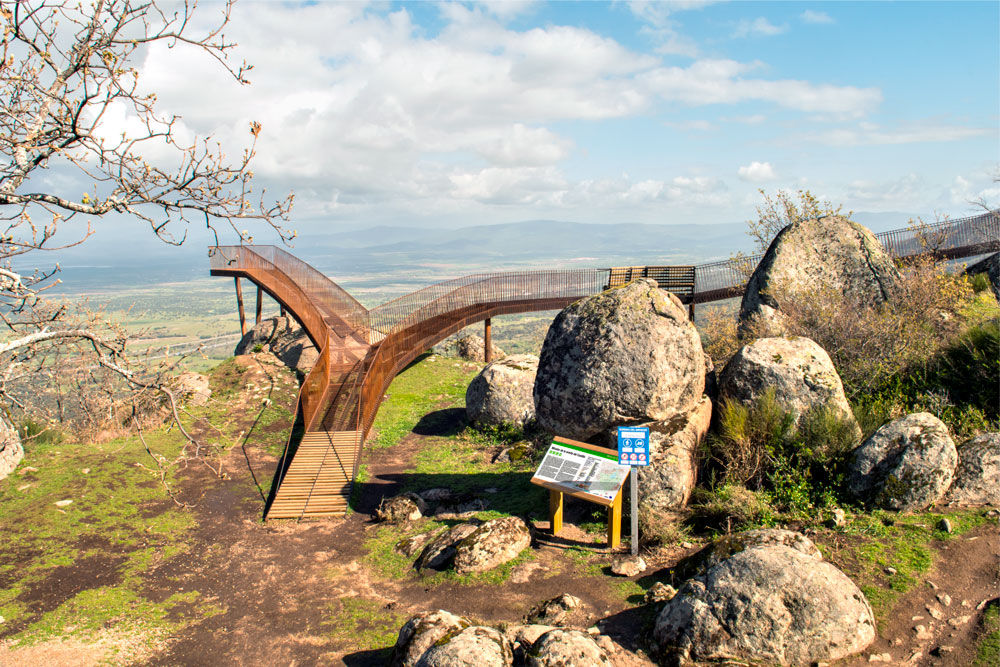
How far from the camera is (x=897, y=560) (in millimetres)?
7660

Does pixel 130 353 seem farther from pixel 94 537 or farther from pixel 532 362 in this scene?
pixel 532 362

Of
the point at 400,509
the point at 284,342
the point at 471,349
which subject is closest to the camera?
the point at 400,509

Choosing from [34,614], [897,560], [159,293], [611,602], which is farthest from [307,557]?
[159,293]

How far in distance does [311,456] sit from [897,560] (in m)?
11.3

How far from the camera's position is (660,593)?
7707mm

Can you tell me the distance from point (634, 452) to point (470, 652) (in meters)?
3.92

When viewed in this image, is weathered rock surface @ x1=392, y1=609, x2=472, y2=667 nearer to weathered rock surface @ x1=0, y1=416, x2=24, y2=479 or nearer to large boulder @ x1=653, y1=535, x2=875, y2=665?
large boulder @ x1=653, y1=535, x2=875, y2=665

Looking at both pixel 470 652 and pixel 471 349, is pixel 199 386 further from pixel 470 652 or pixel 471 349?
pixel 470 652

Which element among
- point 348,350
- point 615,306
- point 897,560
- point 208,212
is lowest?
point 897,560

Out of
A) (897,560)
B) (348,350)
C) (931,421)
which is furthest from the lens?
(348,350)

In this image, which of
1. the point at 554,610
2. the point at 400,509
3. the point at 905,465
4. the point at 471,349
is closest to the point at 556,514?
the point at 554,610

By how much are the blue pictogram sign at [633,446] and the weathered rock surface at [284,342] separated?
52.3ft

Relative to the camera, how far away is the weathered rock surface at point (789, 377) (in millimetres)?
10062

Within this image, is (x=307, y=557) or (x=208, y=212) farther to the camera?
(x=307, y=557)
